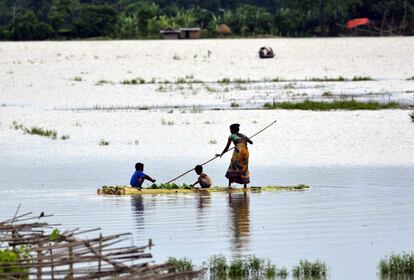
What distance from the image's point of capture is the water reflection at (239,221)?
12.9 m

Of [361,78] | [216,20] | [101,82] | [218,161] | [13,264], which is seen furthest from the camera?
[216,20]

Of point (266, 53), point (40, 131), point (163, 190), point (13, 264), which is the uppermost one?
point (266, 53)

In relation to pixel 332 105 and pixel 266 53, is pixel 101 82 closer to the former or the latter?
pixel 332 105

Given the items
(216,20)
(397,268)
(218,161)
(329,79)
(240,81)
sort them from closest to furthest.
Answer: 1. (397,268)
2. (218,161)
3. (240,81)
4. (329,79)
5. (216,20)

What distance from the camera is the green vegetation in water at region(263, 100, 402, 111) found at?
31.4 metres

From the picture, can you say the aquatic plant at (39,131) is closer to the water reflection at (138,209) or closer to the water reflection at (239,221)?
the water reflection at (138,209)

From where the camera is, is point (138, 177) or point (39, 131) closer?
→ point (138, 177)

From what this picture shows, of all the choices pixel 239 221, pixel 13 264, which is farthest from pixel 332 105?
pixel 13 264

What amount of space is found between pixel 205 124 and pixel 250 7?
62.6 meters

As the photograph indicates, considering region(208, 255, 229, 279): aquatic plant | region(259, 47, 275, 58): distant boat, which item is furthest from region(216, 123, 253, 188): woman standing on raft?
region(259, 47, 275, 58): distant boat

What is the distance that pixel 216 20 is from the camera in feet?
284

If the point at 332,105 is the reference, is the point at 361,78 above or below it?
above

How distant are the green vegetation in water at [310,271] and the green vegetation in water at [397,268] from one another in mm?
536

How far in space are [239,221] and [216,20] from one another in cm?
7235
